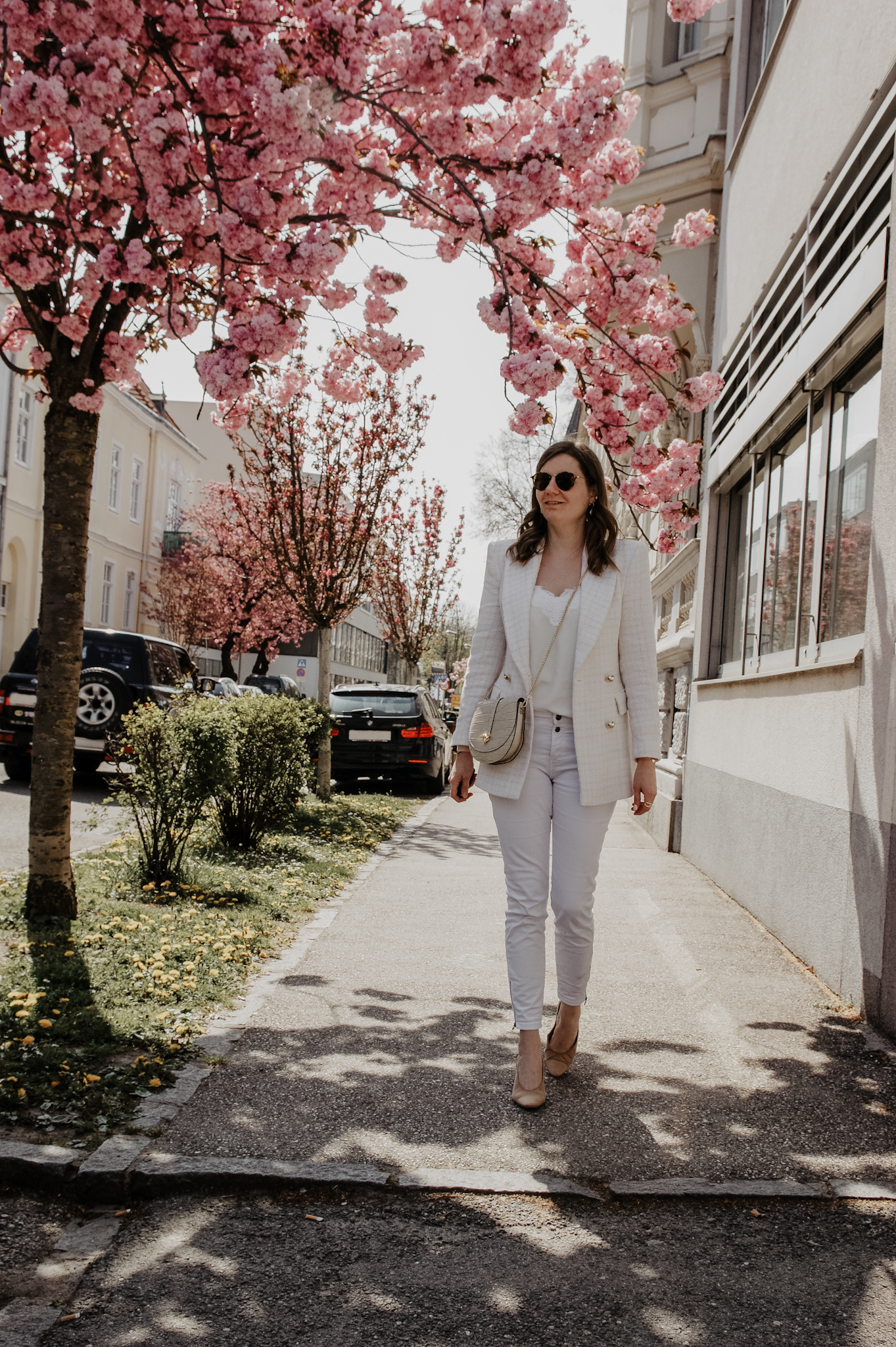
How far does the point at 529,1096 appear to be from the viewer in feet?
12.5

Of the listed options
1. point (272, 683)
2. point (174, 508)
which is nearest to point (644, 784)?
point (272, 683)

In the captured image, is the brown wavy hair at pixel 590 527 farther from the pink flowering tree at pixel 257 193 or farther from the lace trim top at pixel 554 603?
the pink flowering tree at pixel 257 193

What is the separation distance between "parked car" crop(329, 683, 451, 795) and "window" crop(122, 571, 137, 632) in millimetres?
25090

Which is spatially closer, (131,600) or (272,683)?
(131,600)

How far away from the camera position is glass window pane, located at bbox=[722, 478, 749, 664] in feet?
32.1

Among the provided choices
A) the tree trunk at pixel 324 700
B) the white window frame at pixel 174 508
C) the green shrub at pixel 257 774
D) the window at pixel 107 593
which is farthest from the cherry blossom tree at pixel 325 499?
the white window frame at pixel 174 508

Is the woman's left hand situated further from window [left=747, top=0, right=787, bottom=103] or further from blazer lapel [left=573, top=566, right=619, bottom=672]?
window [left=747, top=0, right=787, bottom=103]

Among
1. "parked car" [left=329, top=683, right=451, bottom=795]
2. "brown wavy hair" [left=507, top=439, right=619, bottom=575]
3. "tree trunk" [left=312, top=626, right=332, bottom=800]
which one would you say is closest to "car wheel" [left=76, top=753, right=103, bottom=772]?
"tree trunk" [left=312, top=626, right=332, bottom=800]

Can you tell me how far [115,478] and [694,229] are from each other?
109 feet

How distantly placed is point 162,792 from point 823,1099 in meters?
4.65

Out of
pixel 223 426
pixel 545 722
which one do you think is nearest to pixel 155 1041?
pixel 545 722

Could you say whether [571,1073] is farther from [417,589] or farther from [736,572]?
[417,589]

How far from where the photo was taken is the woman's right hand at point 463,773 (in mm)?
4062

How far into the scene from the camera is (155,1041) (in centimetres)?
427
